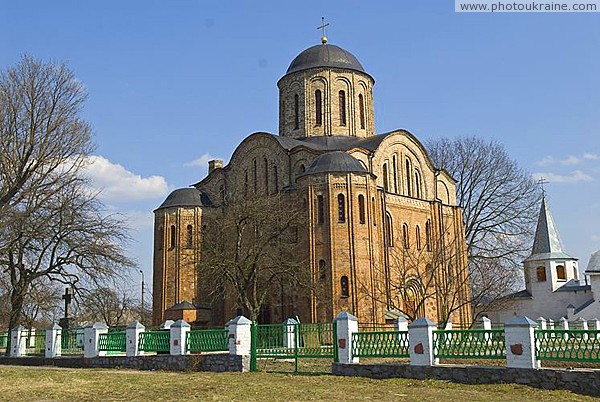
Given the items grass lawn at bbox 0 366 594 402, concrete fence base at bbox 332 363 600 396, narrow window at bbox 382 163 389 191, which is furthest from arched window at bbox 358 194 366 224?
grass lawn at bbox 0 366 594 402

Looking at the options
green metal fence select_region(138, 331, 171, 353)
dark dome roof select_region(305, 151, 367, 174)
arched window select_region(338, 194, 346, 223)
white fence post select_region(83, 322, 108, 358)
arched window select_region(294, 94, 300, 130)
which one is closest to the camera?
green metal fence select_region(138, 331, 171, 353)

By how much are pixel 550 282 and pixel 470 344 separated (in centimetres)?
3623

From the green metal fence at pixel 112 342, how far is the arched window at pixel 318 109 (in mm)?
18567

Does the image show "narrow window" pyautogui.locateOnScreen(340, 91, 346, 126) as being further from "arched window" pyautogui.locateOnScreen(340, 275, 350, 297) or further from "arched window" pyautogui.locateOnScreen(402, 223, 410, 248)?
"arched window" pyautogui.locateOnScreen(340, 275, 350, 297)

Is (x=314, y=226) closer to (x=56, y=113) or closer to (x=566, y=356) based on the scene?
(x=56, y=113)

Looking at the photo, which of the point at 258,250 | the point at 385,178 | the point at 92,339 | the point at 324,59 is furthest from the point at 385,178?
the point at 92,339

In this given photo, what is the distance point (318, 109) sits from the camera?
3459cm

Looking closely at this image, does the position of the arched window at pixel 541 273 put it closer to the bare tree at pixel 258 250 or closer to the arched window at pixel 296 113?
the arched window at pixel 296 113

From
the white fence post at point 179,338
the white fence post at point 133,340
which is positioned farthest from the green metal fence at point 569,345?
the white fence post at point 133,340

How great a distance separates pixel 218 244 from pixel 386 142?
9.84 meters

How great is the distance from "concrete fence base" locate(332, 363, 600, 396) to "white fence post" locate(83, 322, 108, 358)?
7851mm

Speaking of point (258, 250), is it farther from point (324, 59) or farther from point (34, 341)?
point (324, 59)

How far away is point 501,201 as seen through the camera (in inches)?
1452

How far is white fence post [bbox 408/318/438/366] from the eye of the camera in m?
12.9
